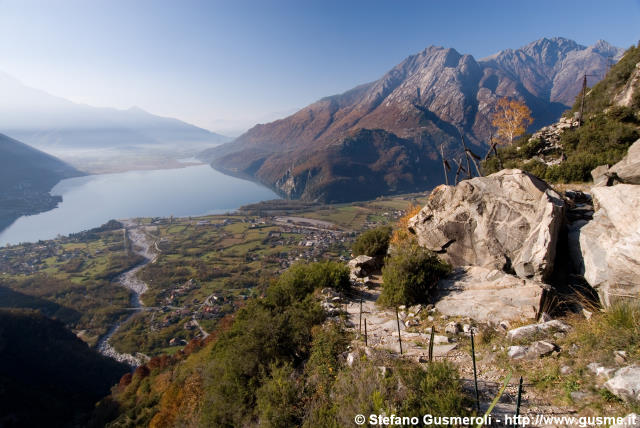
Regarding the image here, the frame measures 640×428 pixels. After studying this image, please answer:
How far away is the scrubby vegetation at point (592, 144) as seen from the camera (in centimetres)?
1438

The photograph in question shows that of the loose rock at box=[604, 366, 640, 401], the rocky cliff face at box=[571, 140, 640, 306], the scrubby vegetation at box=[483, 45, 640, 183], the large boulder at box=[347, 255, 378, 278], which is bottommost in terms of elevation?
the large boulder at box=[347, 255, 378, 278]

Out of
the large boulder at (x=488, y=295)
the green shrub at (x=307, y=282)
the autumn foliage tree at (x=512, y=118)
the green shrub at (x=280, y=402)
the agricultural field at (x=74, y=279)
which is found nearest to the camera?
the green shrub at (x=280, y=402)

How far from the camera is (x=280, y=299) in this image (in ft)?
39.7

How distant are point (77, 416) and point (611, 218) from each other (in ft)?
166

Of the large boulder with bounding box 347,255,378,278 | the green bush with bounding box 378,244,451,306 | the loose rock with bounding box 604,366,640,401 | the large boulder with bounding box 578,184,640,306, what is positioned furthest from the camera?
the large boulder with bounding box 347,255,378,278

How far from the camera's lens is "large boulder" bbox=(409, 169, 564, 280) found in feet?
27.6

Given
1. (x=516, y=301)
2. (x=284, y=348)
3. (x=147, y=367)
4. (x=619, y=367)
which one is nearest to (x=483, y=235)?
(x=516, y=301)

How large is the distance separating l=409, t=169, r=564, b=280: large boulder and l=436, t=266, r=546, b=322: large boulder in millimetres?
445

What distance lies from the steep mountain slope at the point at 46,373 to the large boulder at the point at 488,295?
4209 cm

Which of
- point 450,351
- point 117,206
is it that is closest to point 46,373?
point 450,351

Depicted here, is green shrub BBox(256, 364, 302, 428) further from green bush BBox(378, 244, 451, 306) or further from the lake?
the lake

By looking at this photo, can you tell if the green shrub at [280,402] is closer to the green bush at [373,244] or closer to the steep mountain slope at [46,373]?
the green bush at [373,244]

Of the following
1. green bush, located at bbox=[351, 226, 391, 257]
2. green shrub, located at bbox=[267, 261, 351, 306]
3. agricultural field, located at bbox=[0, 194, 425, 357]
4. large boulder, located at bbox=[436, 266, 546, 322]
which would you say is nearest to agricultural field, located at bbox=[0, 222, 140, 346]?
agricultural field, located at bbox=[0, 194, 425, 357]

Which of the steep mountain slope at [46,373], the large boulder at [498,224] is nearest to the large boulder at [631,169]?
the large boulder at [498,224]
